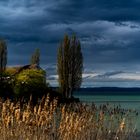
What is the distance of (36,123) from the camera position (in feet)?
48.7

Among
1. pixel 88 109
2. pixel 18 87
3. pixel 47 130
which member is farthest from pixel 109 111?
pixel 18 87

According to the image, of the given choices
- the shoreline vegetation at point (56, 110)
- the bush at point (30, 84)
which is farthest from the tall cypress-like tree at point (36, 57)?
the bush at point (30, 84)

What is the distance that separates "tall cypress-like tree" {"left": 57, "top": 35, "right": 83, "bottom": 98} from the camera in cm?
7238

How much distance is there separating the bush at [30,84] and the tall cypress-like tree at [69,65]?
13.8 meters

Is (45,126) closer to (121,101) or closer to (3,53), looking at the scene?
(3,53)

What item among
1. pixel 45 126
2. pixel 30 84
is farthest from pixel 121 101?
pixel 45 126

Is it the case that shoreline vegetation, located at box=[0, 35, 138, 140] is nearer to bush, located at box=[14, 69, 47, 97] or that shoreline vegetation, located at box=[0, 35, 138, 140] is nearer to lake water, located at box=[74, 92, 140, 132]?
bush, located at box=[14, 69, 47, 97]

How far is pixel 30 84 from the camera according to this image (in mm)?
55656

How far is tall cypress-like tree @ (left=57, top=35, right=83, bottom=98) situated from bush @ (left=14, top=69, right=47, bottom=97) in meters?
13.8

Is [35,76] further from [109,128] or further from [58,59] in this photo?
[109,128]

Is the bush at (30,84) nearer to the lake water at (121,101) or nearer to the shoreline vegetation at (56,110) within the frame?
the shoreline vegetation at (56,110)

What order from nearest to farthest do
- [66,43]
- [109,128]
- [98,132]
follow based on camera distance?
1. [98,132]
2. [109,128]
3. [66,43]

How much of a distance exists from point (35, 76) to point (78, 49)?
722 inches

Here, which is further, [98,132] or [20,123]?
[98,132]
